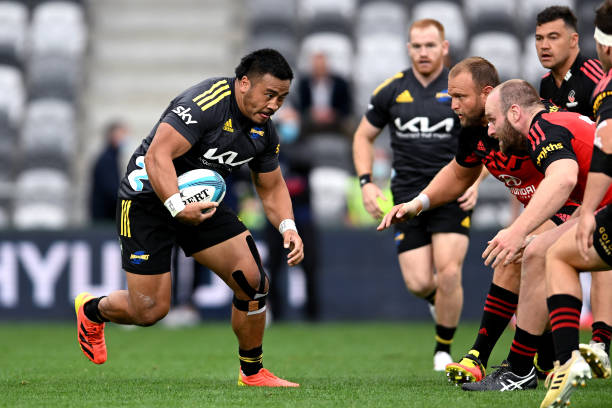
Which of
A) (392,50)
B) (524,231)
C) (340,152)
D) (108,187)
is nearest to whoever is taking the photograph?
(524,231)

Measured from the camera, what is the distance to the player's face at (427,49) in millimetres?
7859

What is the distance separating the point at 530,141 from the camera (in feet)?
17.5

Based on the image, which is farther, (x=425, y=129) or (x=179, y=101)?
(x=425, y=129)

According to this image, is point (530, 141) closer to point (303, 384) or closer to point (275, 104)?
point (275, 104)

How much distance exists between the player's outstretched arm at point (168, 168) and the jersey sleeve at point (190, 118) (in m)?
0.04

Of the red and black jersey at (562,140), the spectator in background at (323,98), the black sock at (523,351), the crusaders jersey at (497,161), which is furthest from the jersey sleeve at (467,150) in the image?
the spectator in background at (323,98)

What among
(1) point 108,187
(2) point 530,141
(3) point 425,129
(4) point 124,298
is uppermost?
(2) point 530,141

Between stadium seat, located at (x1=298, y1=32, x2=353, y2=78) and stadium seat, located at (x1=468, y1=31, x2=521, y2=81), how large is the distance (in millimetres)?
2163

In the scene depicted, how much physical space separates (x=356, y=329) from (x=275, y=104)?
6.09 m

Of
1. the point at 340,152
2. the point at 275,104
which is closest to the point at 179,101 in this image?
the point at 275,104

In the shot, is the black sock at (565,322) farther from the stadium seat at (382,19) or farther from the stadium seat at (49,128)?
the stadium seat at (382,19)

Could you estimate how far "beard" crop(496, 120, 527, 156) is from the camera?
18.2ft

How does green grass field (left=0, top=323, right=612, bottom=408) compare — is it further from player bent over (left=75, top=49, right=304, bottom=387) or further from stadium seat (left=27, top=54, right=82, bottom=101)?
stadium seat (left=27, top=54, right=82, bottom=101)

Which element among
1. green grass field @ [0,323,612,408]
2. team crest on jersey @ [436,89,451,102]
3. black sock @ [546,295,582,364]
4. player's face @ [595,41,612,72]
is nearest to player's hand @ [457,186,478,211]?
team crest on jersey @ [436,89,451,102]
